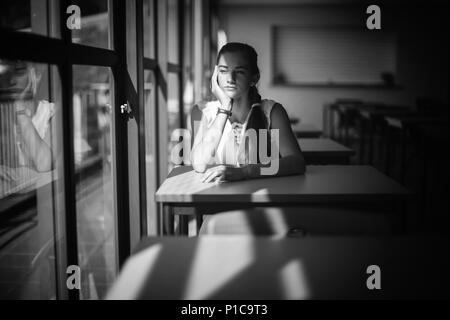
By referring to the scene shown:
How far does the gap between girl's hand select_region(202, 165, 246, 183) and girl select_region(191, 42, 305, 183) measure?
0.61 feet

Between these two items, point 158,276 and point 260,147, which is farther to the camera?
point 260,147

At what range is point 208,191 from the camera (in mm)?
2018

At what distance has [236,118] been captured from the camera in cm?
256

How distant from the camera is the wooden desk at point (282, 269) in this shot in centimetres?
104

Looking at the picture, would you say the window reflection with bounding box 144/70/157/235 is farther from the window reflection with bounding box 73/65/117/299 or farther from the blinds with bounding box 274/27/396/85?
the blinds with bounding box 274/27/396/85

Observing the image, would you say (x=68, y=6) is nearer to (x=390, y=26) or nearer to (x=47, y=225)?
(x=47, y=225)

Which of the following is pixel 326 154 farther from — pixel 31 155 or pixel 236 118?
pixel 31 155

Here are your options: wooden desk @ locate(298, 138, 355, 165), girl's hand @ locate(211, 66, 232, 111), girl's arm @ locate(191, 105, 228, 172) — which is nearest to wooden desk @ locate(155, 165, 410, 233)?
girl's arm @ locate(191, 105, 228, 172)

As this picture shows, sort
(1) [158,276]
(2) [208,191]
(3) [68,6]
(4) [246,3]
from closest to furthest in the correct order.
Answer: (1) [158,276]
(3) [68,6]
(2) [208,191]
(4) [246,3]

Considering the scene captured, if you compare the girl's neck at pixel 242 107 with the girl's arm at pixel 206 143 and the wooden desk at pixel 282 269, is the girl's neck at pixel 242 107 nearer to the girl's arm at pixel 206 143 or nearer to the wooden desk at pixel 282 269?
the girl's arm at pixel 206 143

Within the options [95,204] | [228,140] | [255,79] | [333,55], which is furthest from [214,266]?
[333,55]

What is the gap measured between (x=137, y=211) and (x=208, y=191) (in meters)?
0.57
